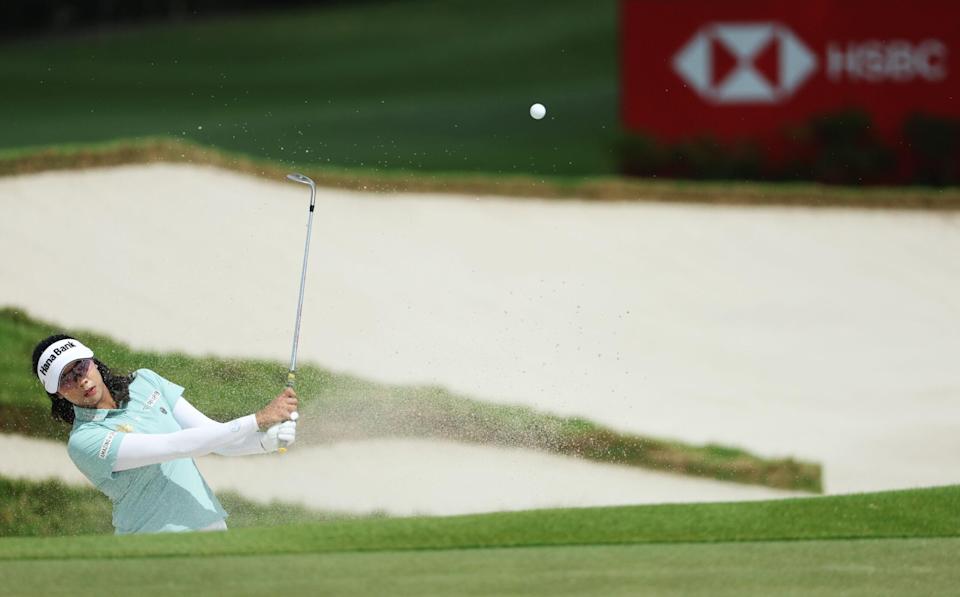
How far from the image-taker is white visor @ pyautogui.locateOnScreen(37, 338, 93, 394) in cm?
594

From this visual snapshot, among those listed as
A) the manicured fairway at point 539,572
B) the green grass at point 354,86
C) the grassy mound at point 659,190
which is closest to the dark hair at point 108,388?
the manicured fairway at point 539,572

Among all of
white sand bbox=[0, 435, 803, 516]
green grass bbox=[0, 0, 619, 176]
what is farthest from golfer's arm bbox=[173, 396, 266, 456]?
green grass bbox=[0, 0, 619, 176]

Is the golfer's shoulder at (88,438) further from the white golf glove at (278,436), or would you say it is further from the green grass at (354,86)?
the green grass at (354,86)

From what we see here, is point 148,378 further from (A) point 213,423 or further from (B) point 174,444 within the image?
(B) point 174,444

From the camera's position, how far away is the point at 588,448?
9.44 m

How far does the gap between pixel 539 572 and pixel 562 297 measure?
7.00 m

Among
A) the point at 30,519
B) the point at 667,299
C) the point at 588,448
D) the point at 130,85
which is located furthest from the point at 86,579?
the point at 130,85

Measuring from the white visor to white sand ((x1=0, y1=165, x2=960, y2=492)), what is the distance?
409 cm

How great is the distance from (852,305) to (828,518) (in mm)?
6925

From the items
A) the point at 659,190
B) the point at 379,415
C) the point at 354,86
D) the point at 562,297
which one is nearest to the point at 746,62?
the point at 659,190

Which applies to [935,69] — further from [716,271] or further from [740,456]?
[740,456]

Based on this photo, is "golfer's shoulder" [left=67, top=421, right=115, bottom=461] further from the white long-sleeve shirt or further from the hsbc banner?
the hsbc banner

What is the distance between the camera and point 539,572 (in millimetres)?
5812

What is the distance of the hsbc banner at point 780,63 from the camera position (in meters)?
15.3
